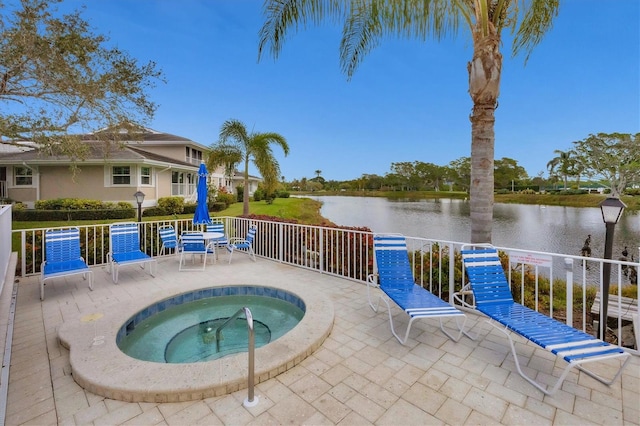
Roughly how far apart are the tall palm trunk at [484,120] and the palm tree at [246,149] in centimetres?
942

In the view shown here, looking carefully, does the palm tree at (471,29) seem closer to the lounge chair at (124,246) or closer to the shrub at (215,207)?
the lounge chair at (124,246)

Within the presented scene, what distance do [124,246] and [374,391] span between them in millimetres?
5961

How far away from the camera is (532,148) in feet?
92.7

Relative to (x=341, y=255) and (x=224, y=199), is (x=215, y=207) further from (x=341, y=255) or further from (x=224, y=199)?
(x=341, y=255)

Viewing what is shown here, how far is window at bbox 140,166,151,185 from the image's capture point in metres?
18.2

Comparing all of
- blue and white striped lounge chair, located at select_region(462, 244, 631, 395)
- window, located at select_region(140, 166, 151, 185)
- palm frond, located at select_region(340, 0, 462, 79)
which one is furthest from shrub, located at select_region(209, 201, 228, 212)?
blue and white striped lounge chair, located at select_region(462, 244, 631, 395)

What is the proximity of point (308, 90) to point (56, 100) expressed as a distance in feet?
43.7

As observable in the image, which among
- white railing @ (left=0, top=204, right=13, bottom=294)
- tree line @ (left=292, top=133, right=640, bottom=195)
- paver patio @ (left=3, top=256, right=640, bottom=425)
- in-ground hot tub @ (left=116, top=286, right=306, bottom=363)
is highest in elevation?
tree line @ (left=292, top=133, right=640, bottom=195)

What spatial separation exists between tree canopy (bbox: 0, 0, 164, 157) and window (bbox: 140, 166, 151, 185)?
6729mm

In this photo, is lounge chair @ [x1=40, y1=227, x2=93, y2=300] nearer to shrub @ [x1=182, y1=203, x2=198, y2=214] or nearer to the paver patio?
the paver patio

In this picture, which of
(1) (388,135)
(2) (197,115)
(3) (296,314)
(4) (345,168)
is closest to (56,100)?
(2) (197,115)

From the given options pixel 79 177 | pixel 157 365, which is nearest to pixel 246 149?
pixel 157 365

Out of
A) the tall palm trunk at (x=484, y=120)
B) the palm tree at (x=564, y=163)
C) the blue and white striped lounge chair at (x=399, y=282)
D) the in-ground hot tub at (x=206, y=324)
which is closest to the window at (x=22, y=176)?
the in-ground hot tub at (x=206, y=324)

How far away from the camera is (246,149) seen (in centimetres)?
1330
